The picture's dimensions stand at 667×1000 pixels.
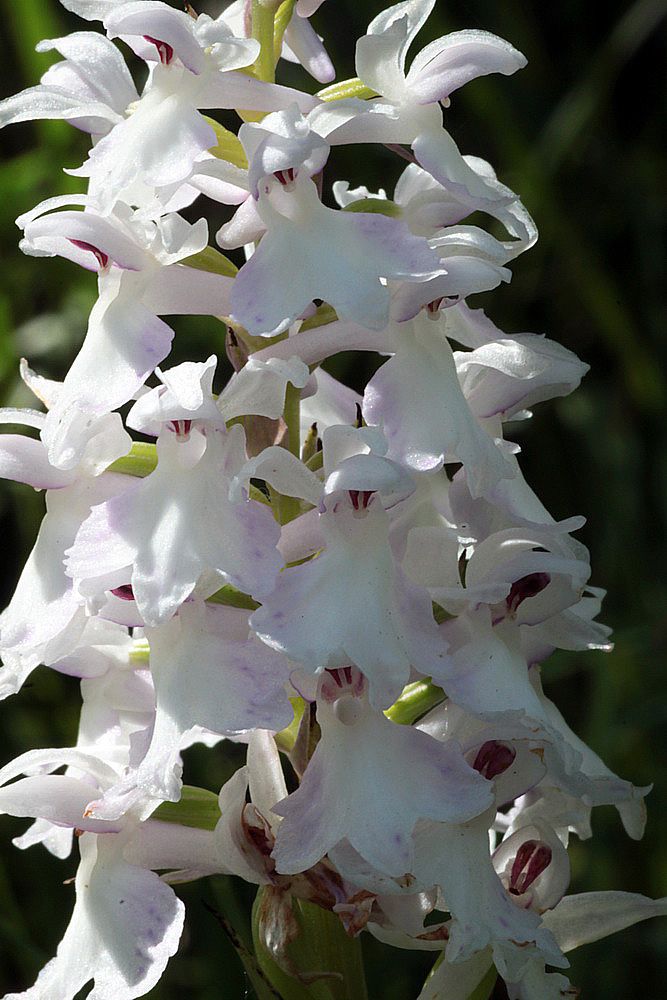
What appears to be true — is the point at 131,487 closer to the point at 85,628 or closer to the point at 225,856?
the point at 85,628

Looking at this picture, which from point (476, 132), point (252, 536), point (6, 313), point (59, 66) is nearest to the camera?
point (252, 536)

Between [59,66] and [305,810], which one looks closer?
[305,810]

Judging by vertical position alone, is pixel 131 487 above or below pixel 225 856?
above

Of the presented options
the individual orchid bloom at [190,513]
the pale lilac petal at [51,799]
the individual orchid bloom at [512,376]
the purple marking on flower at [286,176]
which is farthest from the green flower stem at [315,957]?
the purple marking on flower at [286,176]

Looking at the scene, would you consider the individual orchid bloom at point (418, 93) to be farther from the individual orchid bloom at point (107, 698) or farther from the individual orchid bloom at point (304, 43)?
the individual orchid bloom at point (107, 698)

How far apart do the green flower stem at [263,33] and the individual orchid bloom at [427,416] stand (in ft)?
0.70

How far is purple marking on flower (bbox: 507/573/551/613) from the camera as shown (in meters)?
0.87

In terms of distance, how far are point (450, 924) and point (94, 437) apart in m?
0.39

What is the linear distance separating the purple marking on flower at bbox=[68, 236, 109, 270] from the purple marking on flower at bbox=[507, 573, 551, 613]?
34cm

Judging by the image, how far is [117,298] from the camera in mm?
846

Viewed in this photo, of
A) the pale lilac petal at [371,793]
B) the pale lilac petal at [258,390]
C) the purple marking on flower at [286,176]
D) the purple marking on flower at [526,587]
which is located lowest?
→ the pale lilac petal at [371,793]

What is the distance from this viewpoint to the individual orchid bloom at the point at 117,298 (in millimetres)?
803

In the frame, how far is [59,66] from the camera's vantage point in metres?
0.93

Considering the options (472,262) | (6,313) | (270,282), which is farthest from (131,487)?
(6,313)
